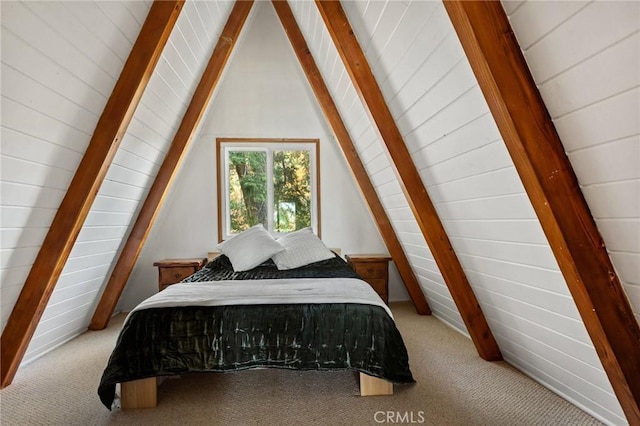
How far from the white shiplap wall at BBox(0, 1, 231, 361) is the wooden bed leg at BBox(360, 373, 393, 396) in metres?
2.02

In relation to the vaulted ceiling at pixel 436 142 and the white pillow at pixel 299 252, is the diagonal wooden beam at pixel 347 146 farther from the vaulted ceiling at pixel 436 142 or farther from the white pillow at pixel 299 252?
the white pillow at pixel 299 252

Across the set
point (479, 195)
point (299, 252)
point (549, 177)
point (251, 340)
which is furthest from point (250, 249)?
point (549, 177)

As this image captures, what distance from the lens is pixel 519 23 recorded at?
2.99 ft

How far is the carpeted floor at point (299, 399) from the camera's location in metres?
1.54

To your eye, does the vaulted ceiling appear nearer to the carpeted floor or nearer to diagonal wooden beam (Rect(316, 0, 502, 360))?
diagonal wooden beam (Rect(316, 0, 502, 360))

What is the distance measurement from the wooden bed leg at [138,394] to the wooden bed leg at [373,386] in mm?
1153

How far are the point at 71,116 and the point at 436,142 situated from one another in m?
1.90

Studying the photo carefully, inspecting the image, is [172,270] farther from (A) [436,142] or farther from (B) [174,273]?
(A) [436,142]

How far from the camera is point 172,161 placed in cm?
273

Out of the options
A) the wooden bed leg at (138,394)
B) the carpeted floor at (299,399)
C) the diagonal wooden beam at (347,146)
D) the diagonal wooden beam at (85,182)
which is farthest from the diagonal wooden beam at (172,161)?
the wooden bed leg at (138,394)

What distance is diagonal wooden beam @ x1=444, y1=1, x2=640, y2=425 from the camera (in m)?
0.95

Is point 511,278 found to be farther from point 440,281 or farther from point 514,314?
point 440,281

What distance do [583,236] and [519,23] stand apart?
70 cm

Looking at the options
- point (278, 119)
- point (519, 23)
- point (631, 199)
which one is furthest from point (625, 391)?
point (278, 119)
